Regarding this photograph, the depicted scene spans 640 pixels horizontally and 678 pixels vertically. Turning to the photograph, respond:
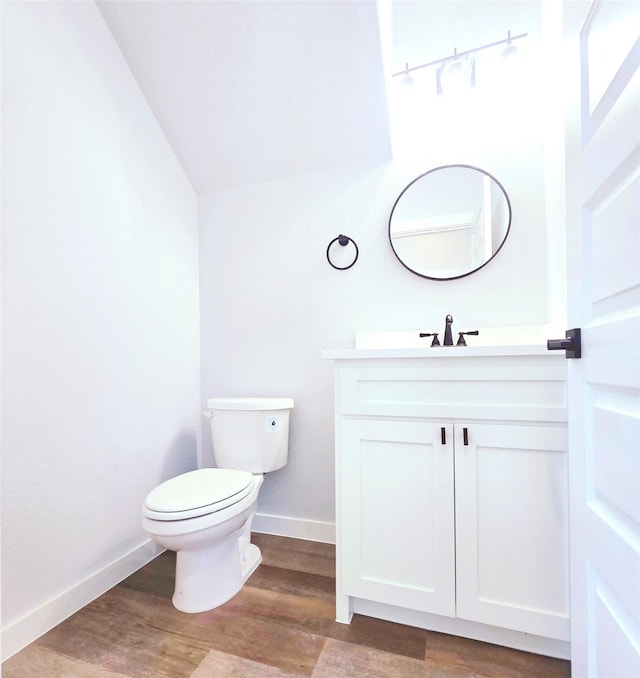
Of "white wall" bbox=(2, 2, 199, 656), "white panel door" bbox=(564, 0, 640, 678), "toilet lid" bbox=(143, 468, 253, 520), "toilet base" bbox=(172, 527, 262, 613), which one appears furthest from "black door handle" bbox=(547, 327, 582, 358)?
"white wall" bbox=(2, 2, 199, 656)

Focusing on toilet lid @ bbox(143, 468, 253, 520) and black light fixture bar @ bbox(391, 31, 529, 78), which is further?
black light fixture bar @ bbox(391, 31, 529, 78)

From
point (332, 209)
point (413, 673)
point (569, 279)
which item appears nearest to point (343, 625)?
point (413, 673)

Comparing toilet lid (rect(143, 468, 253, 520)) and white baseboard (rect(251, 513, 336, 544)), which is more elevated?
toilet lid (rect(143, 468, 253, 520))

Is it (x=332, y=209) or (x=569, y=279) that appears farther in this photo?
(x=332, y=209)

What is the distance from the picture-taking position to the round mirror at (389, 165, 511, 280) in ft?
5.22

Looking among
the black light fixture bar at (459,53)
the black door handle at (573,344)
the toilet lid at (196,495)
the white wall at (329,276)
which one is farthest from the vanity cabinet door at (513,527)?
the black light fixture bar at (459,53)

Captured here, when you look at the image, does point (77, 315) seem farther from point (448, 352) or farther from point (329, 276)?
point (448, 352)

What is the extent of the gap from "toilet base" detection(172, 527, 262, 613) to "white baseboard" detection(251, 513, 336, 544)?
47 centimetres

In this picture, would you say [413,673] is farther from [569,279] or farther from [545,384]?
[569,279]

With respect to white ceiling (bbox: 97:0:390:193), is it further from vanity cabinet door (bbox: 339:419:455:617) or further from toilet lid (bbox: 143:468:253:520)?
toilet lid (bbox: 143:468:253:520)

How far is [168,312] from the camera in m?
1.83

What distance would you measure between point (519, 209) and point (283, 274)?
114 cm

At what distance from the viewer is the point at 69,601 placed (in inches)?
50.8

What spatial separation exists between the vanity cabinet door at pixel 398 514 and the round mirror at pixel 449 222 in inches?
31.8
